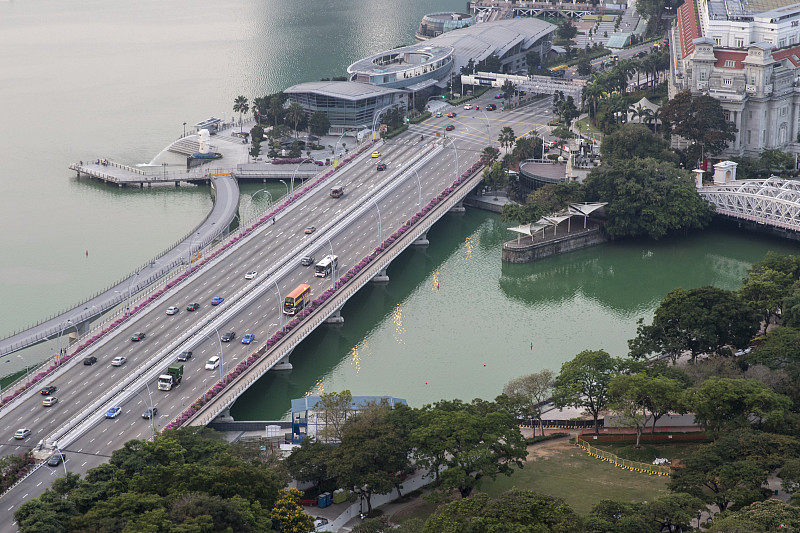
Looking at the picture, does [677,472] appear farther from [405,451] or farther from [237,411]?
[237,411]

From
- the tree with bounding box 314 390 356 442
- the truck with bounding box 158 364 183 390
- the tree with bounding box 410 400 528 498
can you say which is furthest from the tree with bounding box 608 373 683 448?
the truck with bounding box 158 364 183 390

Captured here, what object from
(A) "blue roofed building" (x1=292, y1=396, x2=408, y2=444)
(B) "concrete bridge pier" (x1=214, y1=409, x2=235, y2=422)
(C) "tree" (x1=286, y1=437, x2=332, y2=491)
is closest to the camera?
(C) "tree" (x1=286, y1=437, x2=332, y2=491)

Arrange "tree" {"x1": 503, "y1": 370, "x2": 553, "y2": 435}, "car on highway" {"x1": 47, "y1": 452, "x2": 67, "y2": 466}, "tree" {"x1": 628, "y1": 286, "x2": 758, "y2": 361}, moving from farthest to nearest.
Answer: "tree" {"x1": 628, "y1": 286, "x2": 758, "y2": 361} → "tree" {"x1": 503, "y1": 370, "x2": 553, "y2": 435} → "car on highway" {"x1": 47, "y1": 452, "x2": 67, "y2": 466}

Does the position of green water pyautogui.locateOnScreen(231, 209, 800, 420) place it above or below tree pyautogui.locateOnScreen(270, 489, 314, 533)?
below

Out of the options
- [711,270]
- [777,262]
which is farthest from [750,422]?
[711,270]

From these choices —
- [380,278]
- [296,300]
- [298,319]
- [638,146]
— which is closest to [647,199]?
[638,146]

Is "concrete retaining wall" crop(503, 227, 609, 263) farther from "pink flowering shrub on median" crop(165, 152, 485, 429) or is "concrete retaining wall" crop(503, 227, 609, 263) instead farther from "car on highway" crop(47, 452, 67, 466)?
"car on highway" crop(47, 452, 67, 466)
